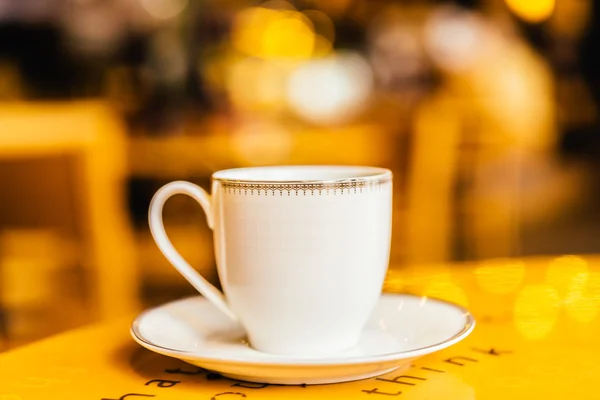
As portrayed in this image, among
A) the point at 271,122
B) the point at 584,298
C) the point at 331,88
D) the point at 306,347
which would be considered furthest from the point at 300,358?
the point at 331,88

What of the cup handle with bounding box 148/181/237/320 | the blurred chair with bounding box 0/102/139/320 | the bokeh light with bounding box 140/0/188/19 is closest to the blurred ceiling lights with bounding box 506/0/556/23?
the bokeh light with bounding box 140/0/188/19

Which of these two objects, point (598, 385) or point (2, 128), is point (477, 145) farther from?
point (598, 385)

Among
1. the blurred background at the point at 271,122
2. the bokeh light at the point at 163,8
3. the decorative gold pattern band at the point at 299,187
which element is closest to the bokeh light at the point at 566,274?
the decorative gold pattern band at the point at 299,187

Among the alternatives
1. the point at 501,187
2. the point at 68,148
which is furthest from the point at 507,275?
the point at 501,187

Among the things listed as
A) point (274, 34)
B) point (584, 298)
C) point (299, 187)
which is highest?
point (274, 34)

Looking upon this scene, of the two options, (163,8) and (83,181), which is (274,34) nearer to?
(163,8)

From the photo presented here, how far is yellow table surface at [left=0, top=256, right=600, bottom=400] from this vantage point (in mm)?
446

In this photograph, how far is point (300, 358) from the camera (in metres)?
0.45

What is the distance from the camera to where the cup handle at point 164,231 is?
0.50 meters

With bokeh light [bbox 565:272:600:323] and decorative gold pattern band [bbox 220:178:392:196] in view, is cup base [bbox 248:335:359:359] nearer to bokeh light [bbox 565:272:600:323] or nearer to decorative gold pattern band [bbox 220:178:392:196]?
decorative gold pattern band [bbox 220:178:392:196]

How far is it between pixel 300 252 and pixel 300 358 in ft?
0.19

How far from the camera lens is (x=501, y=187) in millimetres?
4551

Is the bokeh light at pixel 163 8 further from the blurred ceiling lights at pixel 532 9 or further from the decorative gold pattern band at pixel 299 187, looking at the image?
the decorative gold pattern band at pixel 299 187

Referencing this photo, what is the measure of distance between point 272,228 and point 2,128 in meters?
0.74
